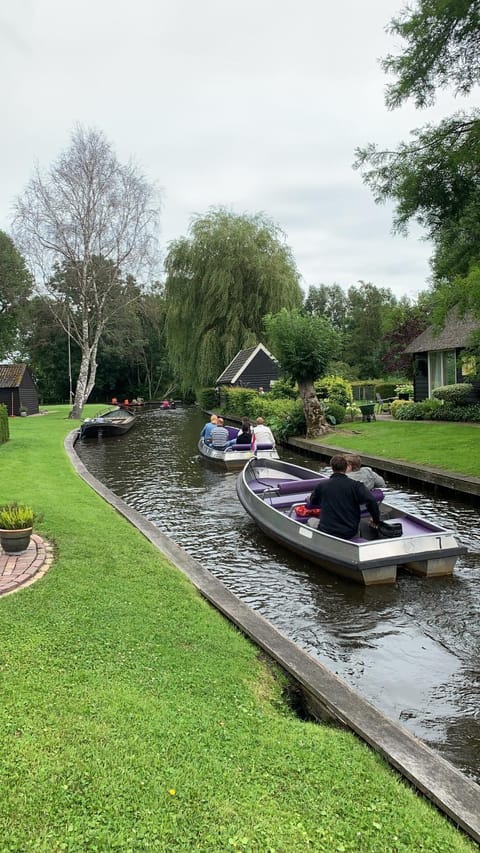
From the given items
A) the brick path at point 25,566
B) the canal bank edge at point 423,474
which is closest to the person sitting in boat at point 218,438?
the canal bank edge at point 423,474

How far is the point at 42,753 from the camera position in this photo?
3348mm

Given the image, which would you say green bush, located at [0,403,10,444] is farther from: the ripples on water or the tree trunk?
the tree trunk

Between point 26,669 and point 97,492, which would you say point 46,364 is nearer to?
point 97,492

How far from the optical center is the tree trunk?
2391 centimetres

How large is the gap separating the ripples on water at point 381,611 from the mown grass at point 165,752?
1228 millimetres

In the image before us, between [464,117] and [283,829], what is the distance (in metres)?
16.5

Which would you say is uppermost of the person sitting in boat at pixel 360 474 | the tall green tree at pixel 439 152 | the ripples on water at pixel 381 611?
the tall green tree at pixel 439 152

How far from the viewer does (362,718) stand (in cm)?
423

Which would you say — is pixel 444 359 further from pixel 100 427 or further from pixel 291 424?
pixel 100 427

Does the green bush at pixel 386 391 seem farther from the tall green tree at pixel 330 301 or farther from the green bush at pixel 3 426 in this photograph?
the tall green tree at pixel 330 301

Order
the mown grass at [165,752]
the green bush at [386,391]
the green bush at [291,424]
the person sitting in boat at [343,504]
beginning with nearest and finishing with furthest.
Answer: the mown grass at [165,752] → the person sitting in boat at [343,504] → the green bush at [291,424] → the green bush at [386,391]

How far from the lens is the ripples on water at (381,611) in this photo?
520cm

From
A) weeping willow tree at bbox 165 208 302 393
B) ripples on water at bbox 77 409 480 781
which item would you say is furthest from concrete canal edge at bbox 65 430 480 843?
weeping willow tree at bbox 165 208 302 393

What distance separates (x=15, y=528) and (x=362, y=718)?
15.5 ft
